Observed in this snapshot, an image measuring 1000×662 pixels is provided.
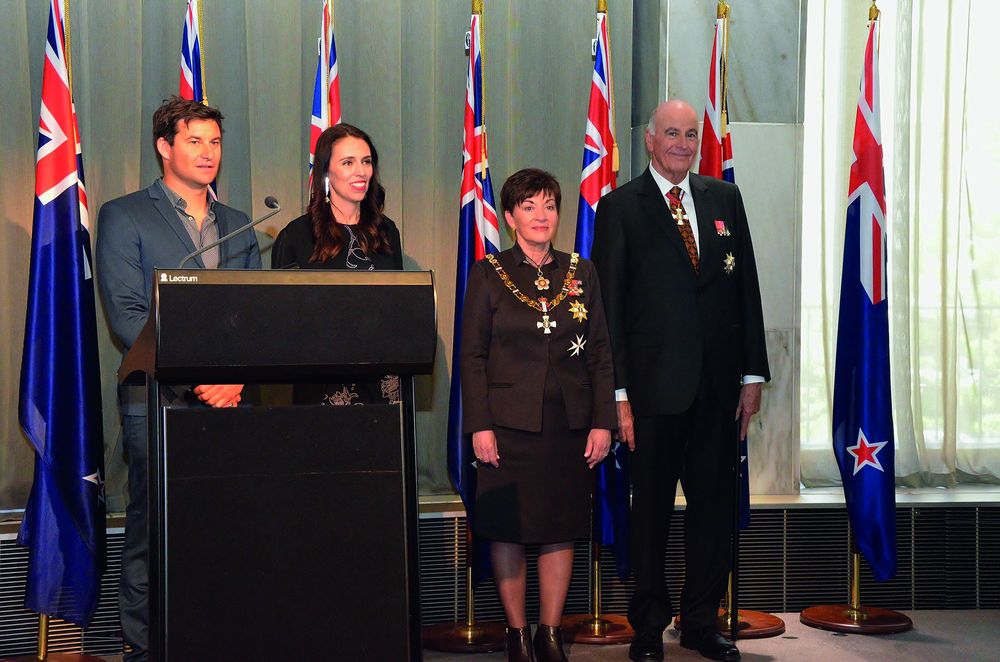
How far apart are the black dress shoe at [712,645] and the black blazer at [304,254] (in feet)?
5.17

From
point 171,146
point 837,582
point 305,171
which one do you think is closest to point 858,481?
point 837,582

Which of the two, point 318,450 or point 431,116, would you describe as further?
point 431,116

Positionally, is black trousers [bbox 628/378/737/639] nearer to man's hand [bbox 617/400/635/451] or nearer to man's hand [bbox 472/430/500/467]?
man's hand [bbox 617/400/635/451]

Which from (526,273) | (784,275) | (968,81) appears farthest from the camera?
(968,81)

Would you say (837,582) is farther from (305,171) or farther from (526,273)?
(305,171)

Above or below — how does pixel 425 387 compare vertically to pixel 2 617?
above

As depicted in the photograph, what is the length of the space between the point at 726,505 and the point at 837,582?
97 centimetres

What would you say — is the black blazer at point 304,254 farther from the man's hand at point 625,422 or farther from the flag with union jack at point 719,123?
the flag with union jack at point 719,123

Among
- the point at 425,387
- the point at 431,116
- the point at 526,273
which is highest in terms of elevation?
the point at 431,116

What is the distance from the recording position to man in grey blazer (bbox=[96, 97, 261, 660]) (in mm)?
2992

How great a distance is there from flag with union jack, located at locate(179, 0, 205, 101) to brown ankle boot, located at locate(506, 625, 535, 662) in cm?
203

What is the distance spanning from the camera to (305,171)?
4.18 m

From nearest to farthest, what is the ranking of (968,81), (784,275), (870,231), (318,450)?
(318,450) < (870,231) < (784,275) < (968,81)

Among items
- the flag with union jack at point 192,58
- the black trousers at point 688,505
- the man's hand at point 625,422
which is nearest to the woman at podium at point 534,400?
the man's hand at point 625,422
